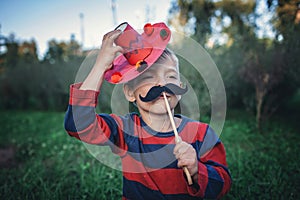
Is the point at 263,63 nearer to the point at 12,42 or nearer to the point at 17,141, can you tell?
the point at 17,141

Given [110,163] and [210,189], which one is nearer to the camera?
[210,189]

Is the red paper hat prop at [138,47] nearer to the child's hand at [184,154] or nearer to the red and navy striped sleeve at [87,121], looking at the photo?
the red and navy striped sleeve at [87,121]

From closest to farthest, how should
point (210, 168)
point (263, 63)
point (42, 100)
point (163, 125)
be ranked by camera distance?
point (210, 168)
point (163, 125)
point (263, 63)
point (42, 100)

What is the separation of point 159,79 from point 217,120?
0.43m

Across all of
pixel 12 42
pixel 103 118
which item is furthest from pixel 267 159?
pixel 12 42

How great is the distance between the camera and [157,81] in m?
1.35

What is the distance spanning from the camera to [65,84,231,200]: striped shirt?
1316 mm

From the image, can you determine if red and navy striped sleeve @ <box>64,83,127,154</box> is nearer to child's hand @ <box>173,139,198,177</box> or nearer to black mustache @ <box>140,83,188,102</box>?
black mustache @ <box>140,83,188,102</box>

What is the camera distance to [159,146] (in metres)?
1.41

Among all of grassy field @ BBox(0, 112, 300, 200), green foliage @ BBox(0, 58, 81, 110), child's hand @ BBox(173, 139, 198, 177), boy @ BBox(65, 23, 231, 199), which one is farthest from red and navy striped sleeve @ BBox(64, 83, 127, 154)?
green foliage @ BBox(0, 58, 81, 110)

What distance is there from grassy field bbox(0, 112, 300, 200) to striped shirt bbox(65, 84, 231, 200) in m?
0.81

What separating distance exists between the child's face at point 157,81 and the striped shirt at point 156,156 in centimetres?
Answer: 15

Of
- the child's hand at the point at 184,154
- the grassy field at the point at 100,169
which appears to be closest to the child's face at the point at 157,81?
the child's hand at the point at 184,154

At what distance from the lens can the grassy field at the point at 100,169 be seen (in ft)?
7.30
